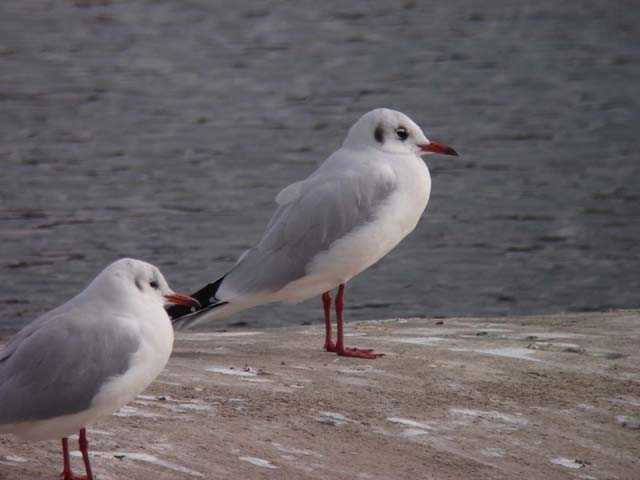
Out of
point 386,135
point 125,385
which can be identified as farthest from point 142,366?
point 386,135

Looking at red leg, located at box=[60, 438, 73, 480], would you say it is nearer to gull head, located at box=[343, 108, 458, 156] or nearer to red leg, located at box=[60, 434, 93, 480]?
red leg, located at box=[60, 434, 93, 480]

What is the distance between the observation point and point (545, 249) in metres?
15.6

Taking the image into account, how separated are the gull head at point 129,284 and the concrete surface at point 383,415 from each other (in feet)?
2.05

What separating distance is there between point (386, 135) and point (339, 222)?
1.60 ft

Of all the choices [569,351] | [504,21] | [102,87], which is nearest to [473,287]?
[569,351]

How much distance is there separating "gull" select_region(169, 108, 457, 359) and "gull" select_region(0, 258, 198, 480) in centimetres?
196

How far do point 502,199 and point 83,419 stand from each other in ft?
37.3

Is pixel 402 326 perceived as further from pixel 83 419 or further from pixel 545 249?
pixel 545 249

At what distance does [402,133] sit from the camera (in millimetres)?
8336

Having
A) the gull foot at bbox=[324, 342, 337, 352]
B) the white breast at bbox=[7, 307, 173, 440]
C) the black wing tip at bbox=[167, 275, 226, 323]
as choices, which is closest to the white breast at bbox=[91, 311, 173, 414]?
the white breast at bbox=[7, 307, 173, 440]

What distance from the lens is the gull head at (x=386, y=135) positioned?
8281 mm

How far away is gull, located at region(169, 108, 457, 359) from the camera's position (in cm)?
814

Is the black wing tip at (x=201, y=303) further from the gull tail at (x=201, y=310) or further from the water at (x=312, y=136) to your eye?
the water at (x=312, y=136)

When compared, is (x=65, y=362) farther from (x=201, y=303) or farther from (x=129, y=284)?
(x=201, y=303)
